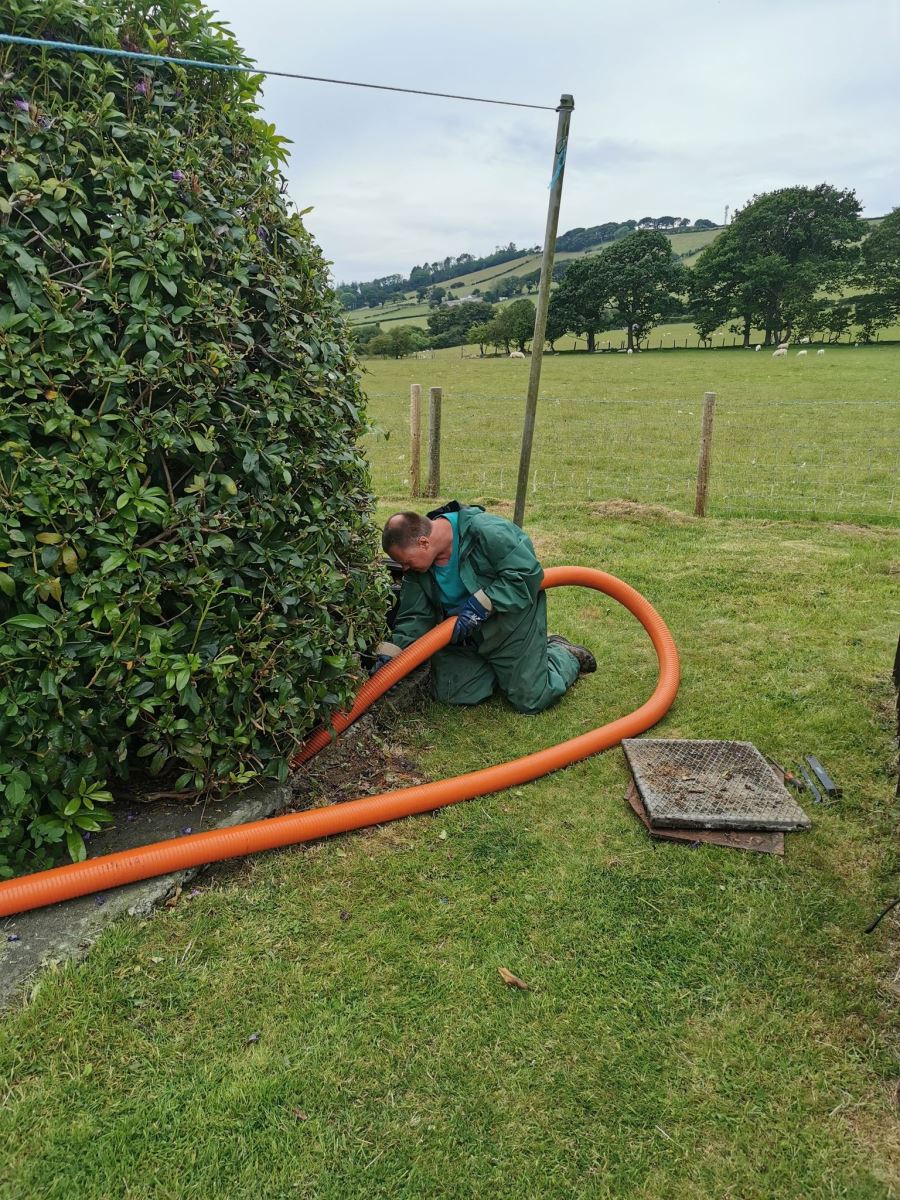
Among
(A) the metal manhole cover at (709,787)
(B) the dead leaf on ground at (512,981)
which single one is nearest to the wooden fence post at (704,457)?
(A) the metal manhole cover at (709,787)

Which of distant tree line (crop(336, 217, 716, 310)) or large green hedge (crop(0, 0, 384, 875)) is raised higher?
distant tree line (crop(336, 217, 716, 310))

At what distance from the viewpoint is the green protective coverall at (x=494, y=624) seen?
4.48 metres

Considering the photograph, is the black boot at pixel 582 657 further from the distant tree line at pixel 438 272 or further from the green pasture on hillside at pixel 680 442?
the distant tree line at pixel 438 272

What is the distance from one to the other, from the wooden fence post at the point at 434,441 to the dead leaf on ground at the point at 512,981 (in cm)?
844

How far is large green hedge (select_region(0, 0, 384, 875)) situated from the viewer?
103 inches

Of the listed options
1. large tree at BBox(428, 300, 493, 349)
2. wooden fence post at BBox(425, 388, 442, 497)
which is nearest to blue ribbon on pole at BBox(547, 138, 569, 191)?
wooden fence post at BBox(425, 388, 442, 497)

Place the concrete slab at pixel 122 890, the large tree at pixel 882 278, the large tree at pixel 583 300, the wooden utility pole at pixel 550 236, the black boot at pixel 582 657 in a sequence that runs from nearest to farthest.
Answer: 1. the concrete slab at pixel 122 890
2. the wooden utility pole at pixel 550 236
3. the black boot at pixel 582 657
4. the large tree at pixel 882 278
5. the large tree at pixel 583 300

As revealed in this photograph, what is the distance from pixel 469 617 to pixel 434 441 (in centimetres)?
679

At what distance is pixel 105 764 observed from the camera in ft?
10.2

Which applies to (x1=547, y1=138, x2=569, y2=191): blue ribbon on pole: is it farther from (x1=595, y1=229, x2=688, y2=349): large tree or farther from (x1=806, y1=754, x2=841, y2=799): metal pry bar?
(x1=595, y1=229, x2=688, y2=349): large tree

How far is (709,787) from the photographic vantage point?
3797 millimetres

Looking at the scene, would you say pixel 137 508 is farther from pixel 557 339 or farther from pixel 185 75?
pixel 557 339

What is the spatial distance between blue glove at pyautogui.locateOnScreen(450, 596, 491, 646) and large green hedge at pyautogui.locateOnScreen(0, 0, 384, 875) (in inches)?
43.1

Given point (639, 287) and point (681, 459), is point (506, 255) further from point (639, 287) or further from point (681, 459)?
point (681, 459)
